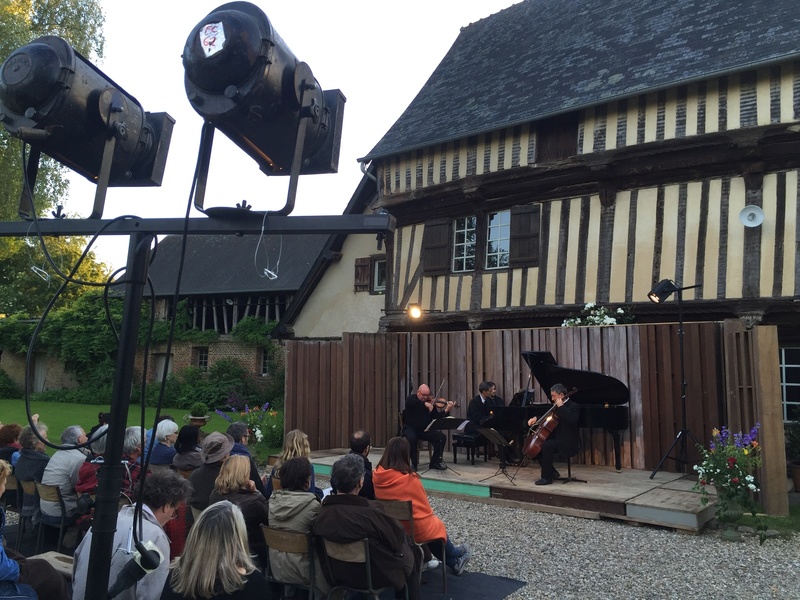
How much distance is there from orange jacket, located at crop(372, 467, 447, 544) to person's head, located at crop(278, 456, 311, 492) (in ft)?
3.13

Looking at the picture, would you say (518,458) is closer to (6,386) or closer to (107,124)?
(107,124)

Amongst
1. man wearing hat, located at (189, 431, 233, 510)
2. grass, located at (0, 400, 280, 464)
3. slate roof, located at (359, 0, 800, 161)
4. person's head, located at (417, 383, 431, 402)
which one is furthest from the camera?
grass, located at (0, 400, 280, 464)

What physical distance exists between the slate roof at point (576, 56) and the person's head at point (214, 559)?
999cm

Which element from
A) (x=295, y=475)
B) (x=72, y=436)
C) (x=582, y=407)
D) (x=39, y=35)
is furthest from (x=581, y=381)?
(x=39, y=35)

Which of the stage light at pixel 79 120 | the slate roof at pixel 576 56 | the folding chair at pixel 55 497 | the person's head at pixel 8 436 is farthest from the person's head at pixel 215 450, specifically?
the slate roof at pixel 576 56

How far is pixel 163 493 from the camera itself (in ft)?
10.9

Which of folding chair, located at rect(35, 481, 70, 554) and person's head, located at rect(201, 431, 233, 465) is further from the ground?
person's head, located at rect(201, 431, 233, 465)

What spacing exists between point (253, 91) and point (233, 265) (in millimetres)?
23349

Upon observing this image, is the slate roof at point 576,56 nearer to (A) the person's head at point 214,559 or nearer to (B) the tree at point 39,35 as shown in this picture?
(B) the tree at point 39,35

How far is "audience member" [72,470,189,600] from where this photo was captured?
9.71ft

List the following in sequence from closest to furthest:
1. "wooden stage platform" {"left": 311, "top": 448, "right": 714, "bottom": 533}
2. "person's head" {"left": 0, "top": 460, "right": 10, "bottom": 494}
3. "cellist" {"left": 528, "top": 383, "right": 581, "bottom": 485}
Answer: "person's head" {"left": 0, "top": 460, "right": 10, "bottom": 494} → "wooden stage platform" {"left": 311, "top": 448, "right": 714, "bottom": 533} → "cellist" {"left": 528, "top": 383, "right": 581, "bottom": 485}

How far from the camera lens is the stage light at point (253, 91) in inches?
78.4

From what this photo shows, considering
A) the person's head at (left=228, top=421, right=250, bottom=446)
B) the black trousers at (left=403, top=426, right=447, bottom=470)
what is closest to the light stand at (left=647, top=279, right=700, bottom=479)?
the black trousers at (left=403, top=426, right=447, bottom=470)

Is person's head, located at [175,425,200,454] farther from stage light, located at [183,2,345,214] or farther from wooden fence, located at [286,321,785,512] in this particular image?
wooden fence, located at [286,321,785,512]
